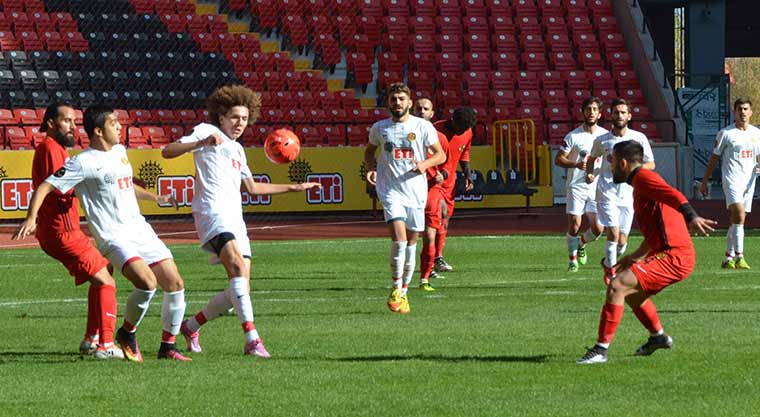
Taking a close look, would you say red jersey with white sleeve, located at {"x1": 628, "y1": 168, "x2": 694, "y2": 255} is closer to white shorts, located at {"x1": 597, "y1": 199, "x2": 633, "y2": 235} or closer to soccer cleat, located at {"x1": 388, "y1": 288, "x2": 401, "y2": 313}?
soccer cleat, located at {"x1": 388, "y1": 288, "x2": 401, "y2": 313}

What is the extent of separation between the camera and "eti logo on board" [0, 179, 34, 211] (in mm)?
28234

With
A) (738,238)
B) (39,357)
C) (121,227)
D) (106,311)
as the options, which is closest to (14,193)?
(738,238)

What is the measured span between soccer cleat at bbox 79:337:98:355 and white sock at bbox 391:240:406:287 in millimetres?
4069

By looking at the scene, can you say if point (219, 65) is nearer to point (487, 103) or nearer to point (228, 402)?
point (487, 103)

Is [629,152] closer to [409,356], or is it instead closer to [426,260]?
[409,356]

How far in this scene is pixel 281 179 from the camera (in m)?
30.3

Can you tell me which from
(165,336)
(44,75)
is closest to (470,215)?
(44,75)

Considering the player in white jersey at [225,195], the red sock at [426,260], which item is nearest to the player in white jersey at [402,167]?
the red sock at [426,260]

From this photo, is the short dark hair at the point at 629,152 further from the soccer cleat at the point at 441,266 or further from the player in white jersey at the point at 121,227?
the soccer cleat at the point at 441,266

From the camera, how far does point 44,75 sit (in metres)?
31.6

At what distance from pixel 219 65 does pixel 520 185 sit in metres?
8.01

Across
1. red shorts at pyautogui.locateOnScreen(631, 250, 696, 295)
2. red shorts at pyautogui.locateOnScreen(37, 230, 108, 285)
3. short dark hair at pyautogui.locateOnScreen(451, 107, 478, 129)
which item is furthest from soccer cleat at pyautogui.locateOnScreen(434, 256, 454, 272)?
red shorts at pyautogui.locateOnScreen(631, 250, 696, 295)

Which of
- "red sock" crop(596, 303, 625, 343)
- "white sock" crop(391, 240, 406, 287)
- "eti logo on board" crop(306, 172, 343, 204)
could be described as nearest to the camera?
"red sock" crop(596, 303, 625, 343)

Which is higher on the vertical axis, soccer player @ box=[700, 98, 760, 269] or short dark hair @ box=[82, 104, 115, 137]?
short dark hair @ box=[82, 104, 115, 137]
